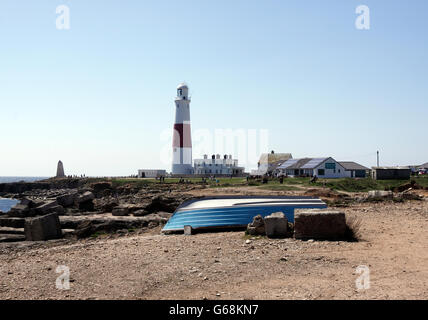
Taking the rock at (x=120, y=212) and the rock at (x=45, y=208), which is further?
the rock at (x=45, y=208)

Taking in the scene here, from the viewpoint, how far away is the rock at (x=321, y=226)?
11.6 m

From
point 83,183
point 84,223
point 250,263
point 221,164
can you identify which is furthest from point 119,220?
point 221,164

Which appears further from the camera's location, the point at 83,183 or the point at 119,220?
the point at 83,183

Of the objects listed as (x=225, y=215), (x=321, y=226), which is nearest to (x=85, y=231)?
(x=225, y=215)

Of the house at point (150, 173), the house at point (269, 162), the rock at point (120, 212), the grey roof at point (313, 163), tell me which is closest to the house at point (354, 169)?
the grey roof at point (313, 163)

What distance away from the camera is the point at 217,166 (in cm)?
8212

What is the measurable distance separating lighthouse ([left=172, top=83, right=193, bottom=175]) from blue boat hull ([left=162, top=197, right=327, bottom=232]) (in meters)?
53.6

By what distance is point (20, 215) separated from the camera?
25.1 m

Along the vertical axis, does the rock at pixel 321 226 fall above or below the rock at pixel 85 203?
above

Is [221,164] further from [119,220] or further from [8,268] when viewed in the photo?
[8,268]

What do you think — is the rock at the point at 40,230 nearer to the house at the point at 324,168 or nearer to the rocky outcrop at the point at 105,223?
the rocky outcrop at the point at 105,223

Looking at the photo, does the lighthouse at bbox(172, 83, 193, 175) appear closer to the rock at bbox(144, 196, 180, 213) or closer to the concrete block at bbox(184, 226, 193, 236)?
the rock at bbox(144, 196, 180, 213)

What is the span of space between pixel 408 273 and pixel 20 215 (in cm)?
2294

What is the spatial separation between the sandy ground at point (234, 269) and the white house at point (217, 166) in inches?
2588
